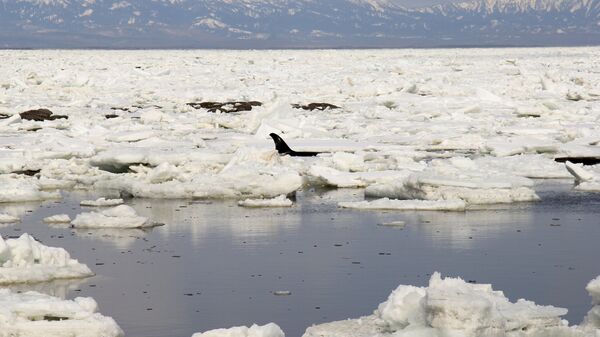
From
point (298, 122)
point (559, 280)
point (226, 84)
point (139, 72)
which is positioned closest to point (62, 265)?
point (559, 280)

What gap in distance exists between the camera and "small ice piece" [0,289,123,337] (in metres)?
6.94

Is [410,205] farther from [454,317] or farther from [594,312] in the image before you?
[454,317]

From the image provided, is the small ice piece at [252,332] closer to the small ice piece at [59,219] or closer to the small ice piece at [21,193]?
the small ice piece at [59,219]

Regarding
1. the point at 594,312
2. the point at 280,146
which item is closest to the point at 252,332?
the point at 594,312

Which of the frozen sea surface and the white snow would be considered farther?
the frozen sea surface

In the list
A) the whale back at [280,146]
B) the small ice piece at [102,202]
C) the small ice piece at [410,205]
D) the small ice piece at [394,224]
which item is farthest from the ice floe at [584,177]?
the small ice piece at [102,202]

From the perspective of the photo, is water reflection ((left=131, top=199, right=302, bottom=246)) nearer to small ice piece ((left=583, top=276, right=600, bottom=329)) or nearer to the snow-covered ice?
the snow-covered ice

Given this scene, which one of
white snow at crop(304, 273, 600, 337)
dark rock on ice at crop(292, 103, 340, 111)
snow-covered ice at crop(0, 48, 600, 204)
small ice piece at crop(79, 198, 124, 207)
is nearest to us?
white snow at crop(304, 273, 600, 337)

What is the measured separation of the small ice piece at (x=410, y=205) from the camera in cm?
1275

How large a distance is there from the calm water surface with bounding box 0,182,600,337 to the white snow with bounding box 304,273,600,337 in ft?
2.10

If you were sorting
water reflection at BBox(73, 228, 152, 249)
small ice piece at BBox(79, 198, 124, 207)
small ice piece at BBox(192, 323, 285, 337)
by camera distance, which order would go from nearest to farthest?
small ice piece at BBox(192, 323, 285, 337)
water reflection at BBox(73, 228, 152, 249)
small ice piece at BBox(79, 198, 124, 207)

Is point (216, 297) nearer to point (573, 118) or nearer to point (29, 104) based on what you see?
Answer: point (573, 118)

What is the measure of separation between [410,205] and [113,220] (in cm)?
320

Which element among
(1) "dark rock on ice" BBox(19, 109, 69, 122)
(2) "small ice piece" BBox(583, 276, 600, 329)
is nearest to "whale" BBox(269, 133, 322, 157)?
(1) "dark rock on ice" BBox(19, 109, 69, 122)
